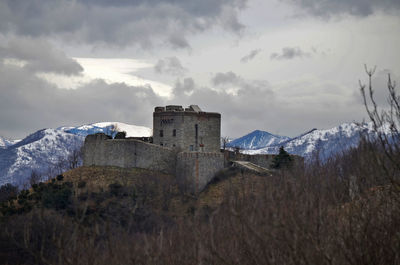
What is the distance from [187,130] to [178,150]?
3854 millimetres

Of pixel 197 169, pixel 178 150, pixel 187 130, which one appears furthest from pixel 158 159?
pixel 187 130

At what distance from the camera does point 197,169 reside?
57750mm

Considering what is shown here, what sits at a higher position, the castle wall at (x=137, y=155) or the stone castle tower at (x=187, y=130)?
the stone castle tower at (x=187, y=130)

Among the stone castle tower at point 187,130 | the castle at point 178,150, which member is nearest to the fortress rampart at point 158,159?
the castle at point 178,150

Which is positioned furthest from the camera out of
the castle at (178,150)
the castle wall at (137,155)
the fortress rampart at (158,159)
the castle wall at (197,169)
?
the castle wall at (137,155)

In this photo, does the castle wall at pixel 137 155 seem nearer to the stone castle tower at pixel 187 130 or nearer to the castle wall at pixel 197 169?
the castle wall at pixel 197 169

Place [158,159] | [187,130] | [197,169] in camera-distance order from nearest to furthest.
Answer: [197,169]
[158,159]
[187,130]

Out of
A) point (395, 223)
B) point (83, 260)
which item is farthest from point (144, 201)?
point (395, 223)

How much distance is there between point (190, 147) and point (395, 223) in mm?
45253

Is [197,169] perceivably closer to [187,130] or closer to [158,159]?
[158,159]

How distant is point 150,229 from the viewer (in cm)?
5347

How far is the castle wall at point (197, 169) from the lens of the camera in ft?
189

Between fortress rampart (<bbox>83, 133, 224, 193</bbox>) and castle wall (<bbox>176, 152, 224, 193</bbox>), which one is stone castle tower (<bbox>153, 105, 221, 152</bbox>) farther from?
castle wall (<bbox>176, 152, 224, 193</bbox>)

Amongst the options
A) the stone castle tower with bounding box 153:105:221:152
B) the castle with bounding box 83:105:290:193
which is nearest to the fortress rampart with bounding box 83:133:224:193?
the castle with bounding box 83:105:290:193
